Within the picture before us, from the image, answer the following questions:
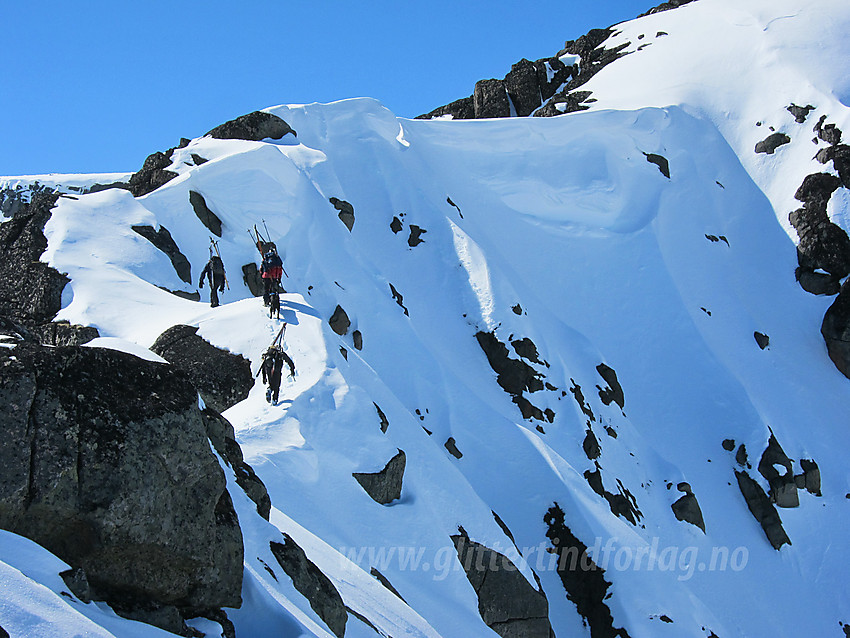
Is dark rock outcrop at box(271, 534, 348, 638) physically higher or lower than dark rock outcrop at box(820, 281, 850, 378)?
higher

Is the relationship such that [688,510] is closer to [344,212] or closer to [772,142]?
[344,212]

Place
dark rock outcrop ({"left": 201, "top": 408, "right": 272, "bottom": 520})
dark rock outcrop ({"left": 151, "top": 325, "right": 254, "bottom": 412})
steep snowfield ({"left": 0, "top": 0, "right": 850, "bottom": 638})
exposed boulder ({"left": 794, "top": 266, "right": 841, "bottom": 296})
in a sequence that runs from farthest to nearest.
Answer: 1. exposed boulder ({"left": 794, "top": 266, "right": 841, "bottom": 296})
2. dark rock outcrop ({"left": 151, "top": 325, "right": 254, "bottom": 412})
3. steep snowfield ({"left": 0, "top": 0, "right": 850, "bottom": 638})
4. dark rock outcrop ({"left": 201, "top": 408, "right": 272, "bottom": 520})

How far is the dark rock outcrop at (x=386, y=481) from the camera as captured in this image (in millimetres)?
15438

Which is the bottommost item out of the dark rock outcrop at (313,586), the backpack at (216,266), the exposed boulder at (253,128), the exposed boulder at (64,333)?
the dark rock outcrop at (313,586)

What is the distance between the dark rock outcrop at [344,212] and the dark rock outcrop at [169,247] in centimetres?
971

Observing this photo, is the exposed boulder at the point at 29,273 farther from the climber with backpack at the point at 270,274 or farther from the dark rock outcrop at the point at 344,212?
the dark rock outcrop at the point at 344,212

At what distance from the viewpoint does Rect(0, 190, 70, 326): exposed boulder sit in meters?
19.8

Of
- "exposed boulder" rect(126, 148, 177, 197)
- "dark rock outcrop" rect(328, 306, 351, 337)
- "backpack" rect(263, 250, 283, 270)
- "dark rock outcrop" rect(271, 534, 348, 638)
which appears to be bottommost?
"dark rock outcrop" rect(271, 534, 348, 638)

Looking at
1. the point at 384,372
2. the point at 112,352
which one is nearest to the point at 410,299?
the point at 384,372

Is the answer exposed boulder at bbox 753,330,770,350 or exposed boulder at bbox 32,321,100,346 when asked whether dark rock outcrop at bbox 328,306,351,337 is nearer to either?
exposed boulder at bbox 32,321,100,346

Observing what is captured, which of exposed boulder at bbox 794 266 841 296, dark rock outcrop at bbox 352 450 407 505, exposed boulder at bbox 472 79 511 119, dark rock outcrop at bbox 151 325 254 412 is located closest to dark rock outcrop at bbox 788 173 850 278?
exposed boulder at bbox 794 266 841 296

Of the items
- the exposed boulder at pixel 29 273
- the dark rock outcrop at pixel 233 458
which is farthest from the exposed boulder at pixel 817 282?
the dark rock outcrop at pixel 233 458

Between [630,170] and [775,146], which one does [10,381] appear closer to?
[630,170]

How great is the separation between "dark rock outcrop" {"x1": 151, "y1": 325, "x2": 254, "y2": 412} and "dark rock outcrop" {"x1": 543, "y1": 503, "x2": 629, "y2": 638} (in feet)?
38.7
